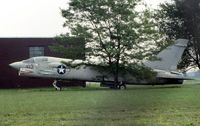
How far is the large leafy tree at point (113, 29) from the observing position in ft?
133

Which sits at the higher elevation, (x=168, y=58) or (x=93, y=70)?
(x=168, y=58)

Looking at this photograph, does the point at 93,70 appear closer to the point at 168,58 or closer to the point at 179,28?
the point at 168,58

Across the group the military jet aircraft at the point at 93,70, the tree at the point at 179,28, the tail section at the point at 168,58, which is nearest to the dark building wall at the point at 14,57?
the tree at the point at 179,28

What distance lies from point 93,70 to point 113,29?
4.50 m

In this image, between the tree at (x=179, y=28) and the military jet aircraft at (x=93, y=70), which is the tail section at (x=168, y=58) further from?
the tree at (x=179, y=28)

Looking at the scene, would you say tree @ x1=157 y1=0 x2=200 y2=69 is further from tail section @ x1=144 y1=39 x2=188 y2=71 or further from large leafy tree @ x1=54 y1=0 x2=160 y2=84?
large leafy tree @ x1=54 y1=0 x2=160 y2=84

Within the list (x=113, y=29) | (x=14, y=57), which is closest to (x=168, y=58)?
(x=113, y=29)

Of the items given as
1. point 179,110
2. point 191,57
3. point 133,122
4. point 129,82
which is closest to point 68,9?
point 129,82

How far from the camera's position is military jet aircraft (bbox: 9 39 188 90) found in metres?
43.6

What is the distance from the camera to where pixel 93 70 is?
144 feet

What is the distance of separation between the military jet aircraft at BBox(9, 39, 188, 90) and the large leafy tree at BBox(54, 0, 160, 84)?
98.3 inches

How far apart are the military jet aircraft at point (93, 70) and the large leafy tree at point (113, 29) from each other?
2496mm

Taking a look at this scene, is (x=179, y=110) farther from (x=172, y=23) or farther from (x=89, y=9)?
(x=172, y=23)

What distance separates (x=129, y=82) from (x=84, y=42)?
5.87m
